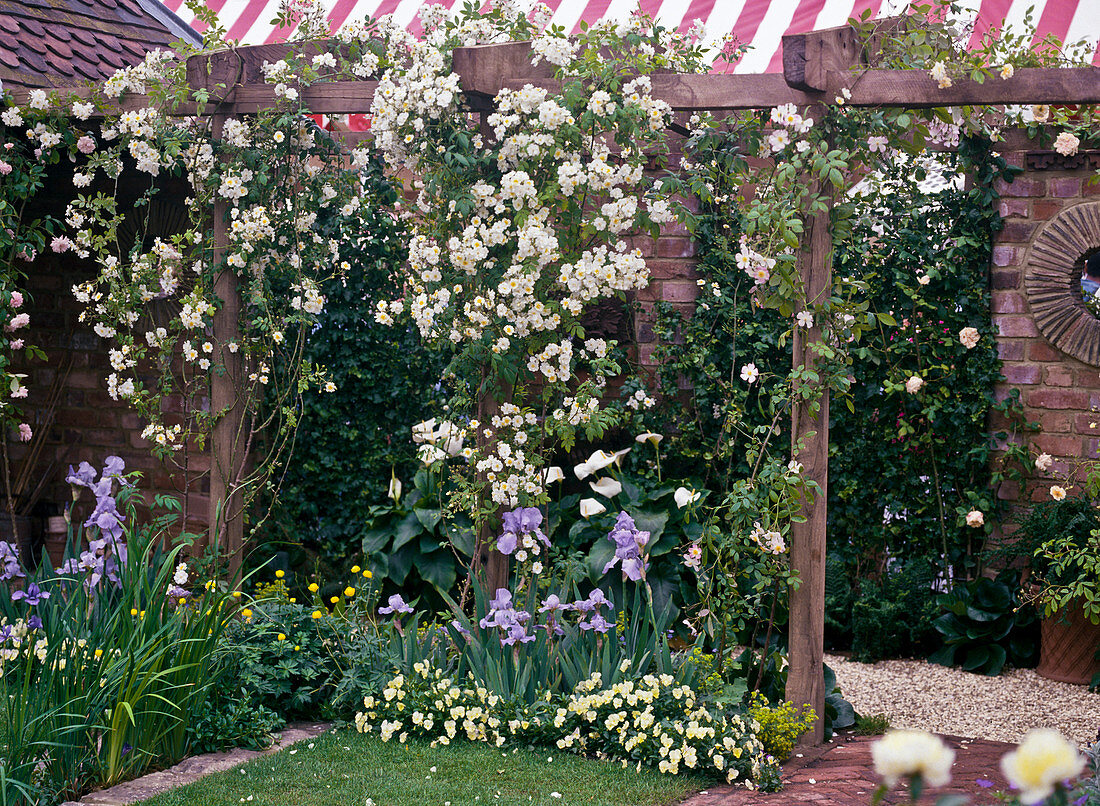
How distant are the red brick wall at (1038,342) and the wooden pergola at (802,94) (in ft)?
5.65

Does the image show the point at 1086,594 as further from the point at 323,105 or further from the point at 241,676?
the point at 323,105

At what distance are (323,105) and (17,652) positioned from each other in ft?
7.44

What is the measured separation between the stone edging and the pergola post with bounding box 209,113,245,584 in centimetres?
98

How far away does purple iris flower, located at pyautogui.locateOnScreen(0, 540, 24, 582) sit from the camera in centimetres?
348

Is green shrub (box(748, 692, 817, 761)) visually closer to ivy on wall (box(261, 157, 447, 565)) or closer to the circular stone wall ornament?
ivy on wall (box(261, 157, 447, 565))

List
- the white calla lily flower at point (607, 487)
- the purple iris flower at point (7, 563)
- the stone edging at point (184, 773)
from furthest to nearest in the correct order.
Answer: the white calla lily flower at point (607, 487) → the purple iris flower at point (7, 563) → the stone edging at point (184, 773)

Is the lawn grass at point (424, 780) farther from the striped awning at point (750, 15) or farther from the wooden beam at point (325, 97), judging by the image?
the striped awning at point (750, 15)

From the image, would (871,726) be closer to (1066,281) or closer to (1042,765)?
(1066,281)

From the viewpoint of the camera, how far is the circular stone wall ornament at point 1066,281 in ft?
15.8

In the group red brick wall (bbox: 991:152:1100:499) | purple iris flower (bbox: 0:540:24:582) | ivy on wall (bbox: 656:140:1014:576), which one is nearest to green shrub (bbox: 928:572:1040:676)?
ivy on wall (bbox: 656:140:1014:576)

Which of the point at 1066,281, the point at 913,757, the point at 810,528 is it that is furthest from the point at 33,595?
the point at 1066,281

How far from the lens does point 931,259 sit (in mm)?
4992

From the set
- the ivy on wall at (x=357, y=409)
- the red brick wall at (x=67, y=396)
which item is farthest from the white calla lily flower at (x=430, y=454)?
the red brick wall at (x=67, y=396)

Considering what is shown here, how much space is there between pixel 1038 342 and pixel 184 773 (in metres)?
4.10
